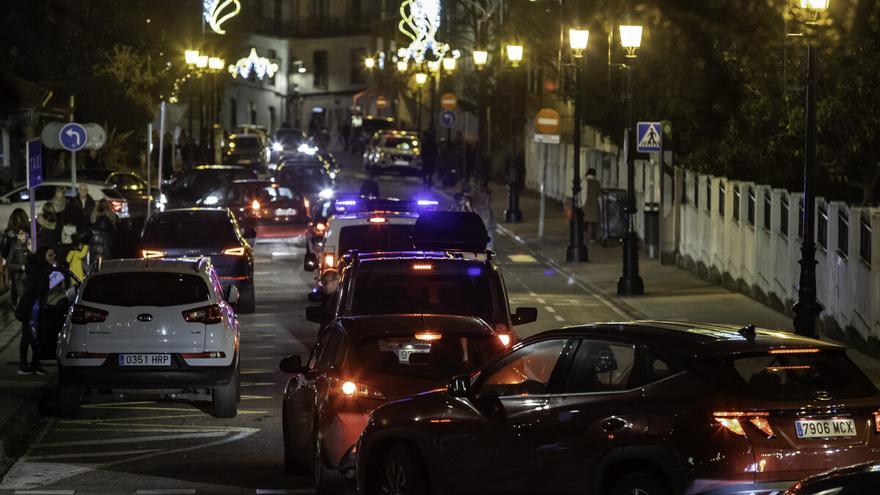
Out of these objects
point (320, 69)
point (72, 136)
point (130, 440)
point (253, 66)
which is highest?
point (320, 69)

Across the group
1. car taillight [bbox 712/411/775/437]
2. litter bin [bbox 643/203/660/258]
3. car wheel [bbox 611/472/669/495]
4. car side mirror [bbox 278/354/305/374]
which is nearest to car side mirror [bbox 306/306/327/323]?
car side mirror [bbox 278/354/305/374]

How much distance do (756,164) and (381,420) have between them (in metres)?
25.2

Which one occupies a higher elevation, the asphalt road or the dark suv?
the dark suv

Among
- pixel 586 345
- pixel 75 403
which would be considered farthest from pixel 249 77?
pixel 586 345

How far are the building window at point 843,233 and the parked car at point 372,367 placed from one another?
11143mm

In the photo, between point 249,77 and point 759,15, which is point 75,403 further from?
point 249,77

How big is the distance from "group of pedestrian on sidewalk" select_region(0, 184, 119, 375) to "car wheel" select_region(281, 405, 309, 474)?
5844mm

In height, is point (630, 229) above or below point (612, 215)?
above

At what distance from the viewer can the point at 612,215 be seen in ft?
130

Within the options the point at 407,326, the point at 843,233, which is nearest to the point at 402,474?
A: the point at 407,326

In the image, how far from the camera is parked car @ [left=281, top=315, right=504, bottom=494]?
11516 mm

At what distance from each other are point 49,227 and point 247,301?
3.80 metres

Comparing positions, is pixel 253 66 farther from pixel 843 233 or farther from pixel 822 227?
pixel 843 233

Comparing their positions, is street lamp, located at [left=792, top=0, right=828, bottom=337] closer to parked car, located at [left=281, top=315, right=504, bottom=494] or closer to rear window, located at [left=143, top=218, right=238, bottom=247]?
parked car, located at [left=281, top=315, right=504, bottom=494]
